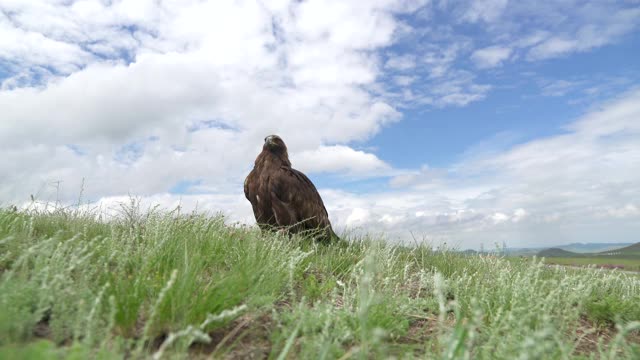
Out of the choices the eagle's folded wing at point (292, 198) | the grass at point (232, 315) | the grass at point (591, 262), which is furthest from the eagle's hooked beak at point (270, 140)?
the grass at point (591, 262)

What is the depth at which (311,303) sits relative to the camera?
4.39 m

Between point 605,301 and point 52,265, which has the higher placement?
point 52,265

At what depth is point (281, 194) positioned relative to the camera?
9117 mm

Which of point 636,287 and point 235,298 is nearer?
point 235,298

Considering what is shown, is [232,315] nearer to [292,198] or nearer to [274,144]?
[292,198]

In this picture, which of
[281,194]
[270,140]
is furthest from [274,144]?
[281,194]

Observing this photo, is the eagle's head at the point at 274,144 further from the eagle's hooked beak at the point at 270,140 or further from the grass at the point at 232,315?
the grass at the point at 232,315

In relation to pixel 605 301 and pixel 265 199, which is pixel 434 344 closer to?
pixel 605 301

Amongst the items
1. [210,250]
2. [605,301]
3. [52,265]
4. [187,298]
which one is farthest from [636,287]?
[52,265]

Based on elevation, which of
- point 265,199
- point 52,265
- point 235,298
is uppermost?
point 265,199

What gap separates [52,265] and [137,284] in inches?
27.2

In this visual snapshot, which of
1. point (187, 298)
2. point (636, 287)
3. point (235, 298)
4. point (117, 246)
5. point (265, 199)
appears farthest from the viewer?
point (265, 199)

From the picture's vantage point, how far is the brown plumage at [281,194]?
9094 millimetres

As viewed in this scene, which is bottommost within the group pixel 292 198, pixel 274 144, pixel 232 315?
pixel 232 315
